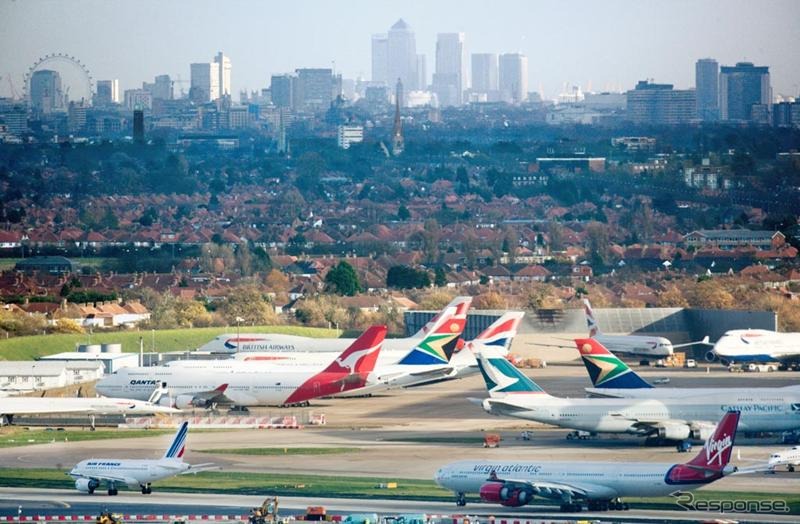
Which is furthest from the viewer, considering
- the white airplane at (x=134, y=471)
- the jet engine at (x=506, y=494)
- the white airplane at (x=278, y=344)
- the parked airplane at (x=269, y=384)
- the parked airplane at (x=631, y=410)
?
the white airplane at (x=278, y=344)

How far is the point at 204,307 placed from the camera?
14175 centimetres

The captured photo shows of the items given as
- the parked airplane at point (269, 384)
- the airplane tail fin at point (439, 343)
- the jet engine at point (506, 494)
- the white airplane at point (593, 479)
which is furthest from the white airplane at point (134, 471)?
the airplane tail fin at point (439, 343)

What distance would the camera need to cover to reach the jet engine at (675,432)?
215 ft

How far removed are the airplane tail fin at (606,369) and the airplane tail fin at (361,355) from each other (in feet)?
42.3

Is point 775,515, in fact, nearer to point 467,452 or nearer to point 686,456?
point 686,456

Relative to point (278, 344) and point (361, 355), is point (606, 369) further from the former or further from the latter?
point (278, 344)

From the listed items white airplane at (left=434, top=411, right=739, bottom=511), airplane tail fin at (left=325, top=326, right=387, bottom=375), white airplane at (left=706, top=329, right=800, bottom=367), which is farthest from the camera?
white airplane at (left=706, top=329, right=800, bottom=367)

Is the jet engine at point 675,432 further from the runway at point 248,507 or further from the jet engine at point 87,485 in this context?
the jet engine at point 87,485

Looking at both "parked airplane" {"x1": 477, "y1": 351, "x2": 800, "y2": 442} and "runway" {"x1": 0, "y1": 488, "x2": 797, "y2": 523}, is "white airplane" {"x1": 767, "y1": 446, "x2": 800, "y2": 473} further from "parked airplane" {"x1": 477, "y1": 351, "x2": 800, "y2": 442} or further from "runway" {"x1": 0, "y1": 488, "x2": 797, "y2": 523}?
"runway" {"x1": 0, "y1": 488, "x2": 797, "y2": 523}

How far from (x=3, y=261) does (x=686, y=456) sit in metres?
147

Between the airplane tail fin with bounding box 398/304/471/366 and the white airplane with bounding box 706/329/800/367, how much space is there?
26799 mm

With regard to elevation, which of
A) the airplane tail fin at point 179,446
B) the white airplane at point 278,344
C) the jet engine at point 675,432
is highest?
the airplane tail fin at point 179,446

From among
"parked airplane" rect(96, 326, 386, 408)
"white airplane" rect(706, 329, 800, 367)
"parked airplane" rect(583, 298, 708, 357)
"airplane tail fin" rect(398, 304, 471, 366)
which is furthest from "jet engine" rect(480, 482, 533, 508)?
"white airplane" rect(706, 329, 800, 367)

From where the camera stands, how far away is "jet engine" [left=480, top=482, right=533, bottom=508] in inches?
2015
